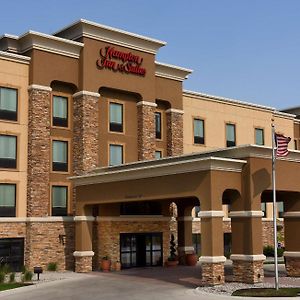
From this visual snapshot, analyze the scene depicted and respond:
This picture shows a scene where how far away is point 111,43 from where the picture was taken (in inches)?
1641

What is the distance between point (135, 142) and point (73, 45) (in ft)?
29.6

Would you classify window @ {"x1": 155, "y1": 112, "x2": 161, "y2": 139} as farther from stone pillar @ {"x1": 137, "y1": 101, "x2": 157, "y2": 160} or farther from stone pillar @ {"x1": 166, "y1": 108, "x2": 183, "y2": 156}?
stone pillar @ {"x1": 137, "y1": 101, "x2": 157, "y2": 160}

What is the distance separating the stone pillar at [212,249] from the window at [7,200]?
14826 mm

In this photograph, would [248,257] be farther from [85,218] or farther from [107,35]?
[107,35]

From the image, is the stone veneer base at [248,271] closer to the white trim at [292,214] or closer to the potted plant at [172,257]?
the white trim at [292,214]

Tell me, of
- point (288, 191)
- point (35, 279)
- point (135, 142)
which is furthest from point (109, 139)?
point (288, 191)

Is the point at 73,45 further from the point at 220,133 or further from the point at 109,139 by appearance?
the point at 220,133

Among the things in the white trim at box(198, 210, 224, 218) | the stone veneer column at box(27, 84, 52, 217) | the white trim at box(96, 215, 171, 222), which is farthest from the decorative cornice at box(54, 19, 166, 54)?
the white trim at box(198, 210, 224, 218)

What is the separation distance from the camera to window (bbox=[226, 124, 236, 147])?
52.9 meters

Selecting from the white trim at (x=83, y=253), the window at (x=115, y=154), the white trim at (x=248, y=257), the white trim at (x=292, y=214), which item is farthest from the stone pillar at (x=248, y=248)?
the window at (x=115, y=154)

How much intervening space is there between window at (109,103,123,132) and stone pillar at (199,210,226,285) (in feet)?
52.5

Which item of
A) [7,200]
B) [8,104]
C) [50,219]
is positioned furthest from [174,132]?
[7,200]

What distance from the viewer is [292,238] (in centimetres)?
3262

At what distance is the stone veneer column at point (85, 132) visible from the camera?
39.3 meters
